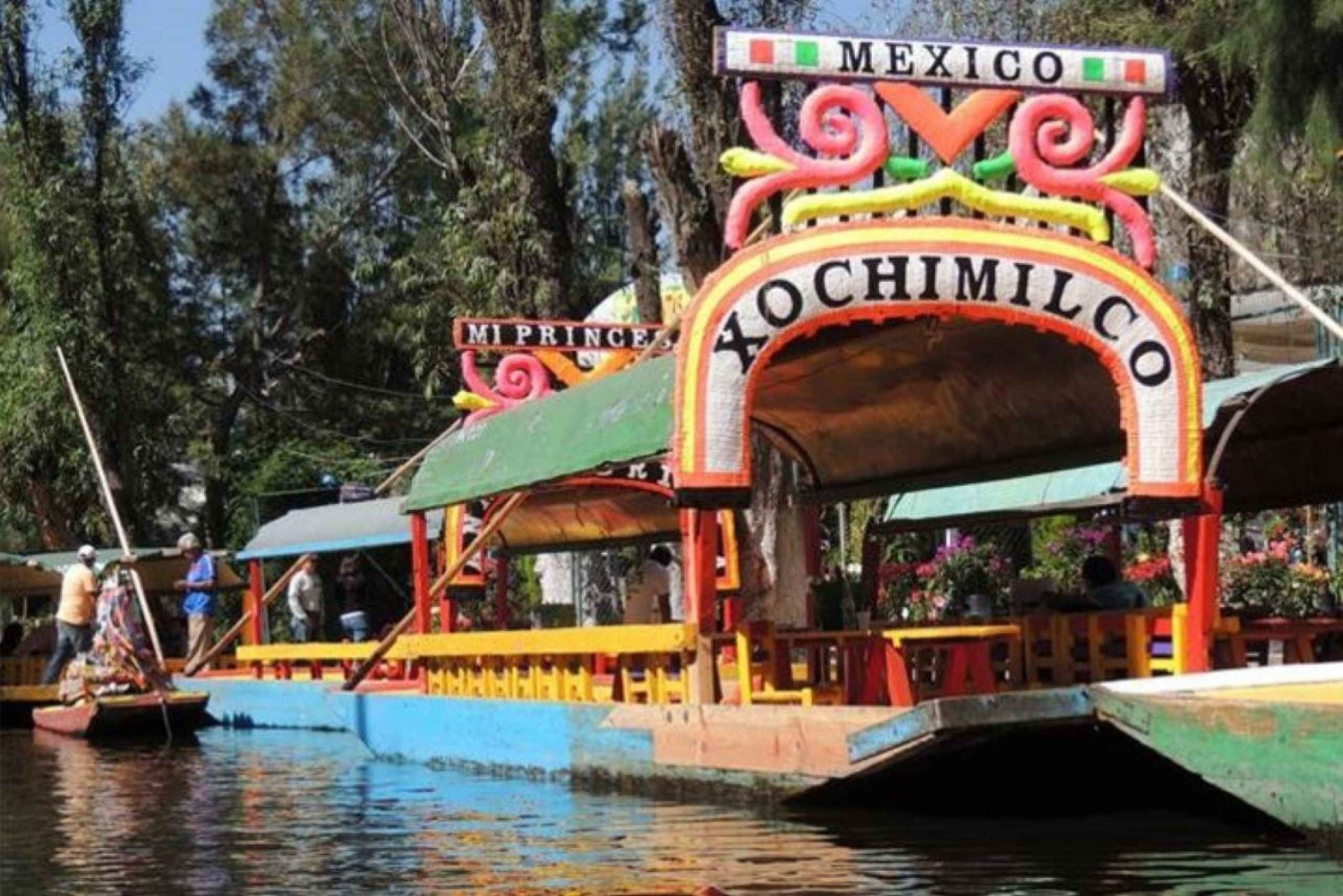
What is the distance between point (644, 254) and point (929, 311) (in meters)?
9.32

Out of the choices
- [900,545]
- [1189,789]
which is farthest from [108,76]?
[1189,789]

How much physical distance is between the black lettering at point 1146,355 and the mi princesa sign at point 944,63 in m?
1.43

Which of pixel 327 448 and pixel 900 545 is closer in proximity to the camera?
pixel 900 545

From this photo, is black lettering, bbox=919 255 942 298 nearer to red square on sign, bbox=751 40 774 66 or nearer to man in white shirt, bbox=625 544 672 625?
red square on sign, bbox=751 40 774 66

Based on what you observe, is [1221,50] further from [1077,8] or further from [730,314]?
[730,314]

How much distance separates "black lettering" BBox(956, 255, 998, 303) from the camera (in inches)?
447

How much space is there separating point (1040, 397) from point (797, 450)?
8.52ft

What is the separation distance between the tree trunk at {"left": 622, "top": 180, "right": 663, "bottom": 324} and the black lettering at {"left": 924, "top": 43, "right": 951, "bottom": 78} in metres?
8.59

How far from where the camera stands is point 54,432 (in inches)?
1289

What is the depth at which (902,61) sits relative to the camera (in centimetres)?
1151

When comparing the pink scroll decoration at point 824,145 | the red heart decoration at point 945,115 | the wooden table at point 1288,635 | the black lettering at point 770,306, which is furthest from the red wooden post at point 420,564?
the wooden table at point 1288,635

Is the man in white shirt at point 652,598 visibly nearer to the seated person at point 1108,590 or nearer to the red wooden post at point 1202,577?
the seated person at point 1108,590

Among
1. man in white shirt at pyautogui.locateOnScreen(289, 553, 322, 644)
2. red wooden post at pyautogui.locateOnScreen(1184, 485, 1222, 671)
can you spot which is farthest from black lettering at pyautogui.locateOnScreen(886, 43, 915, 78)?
man in white shirt at pyautogui.locateOnScreen(289, 553, 322, 644)

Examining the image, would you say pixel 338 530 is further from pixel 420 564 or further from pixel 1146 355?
pixel 1146 355
